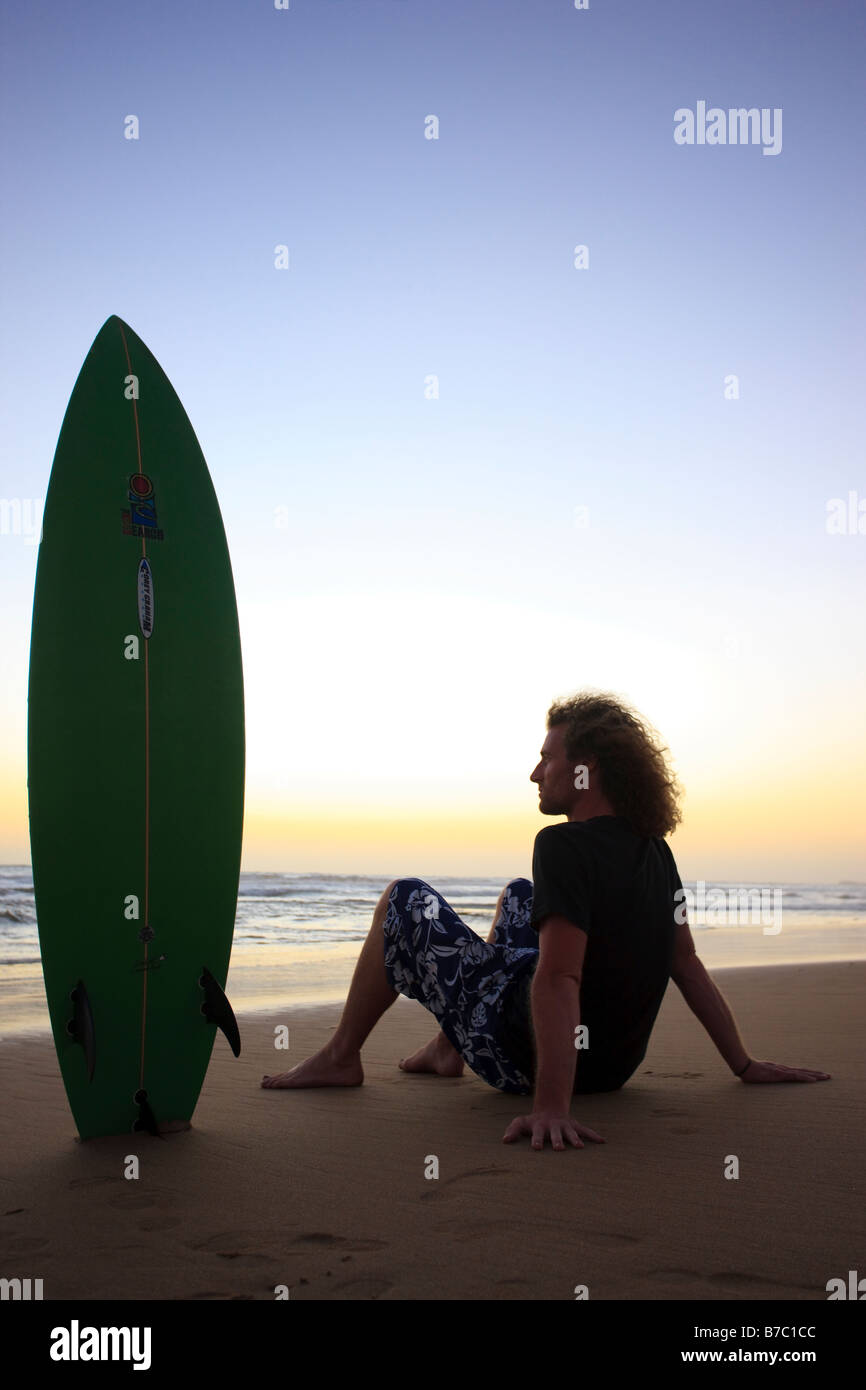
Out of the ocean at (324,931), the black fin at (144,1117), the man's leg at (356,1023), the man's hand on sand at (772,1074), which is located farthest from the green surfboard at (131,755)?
the ocean at (324,931)

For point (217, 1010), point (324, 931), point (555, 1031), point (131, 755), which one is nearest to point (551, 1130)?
point (555, 1031)

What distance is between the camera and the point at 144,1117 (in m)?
2.89

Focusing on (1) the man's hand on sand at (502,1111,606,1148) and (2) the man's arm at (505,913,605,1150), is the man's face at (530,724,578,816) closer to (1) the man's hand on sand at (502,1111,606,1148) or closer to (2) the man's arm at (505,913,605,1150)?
(2) the man's arm at (505,913,605,1150)

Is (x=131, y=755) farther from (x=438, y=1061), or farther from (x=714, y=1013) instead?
(x=714, y=1013)

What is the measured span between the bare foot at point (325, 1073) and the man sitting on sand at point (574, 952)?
0.14 m

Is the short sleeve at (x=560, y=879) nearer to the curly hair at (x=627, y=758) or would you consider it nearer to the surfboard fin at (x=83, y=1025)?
the curly hair at (x=627, y=758)

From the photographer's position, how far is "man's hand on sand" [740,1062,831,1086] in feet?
10.7

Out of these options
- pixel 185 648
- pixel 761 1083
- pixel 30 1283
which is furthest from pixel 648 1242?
pixel 185 648

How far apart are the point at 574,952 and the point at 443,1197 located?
2.14 feet

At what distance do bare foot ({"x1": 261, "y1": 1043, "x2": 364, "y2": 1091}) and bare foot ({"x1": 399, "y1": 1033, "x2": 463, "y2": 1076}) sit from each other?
14.9 inches

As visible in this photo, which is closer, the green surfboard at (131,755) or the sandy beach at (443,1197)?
the sandy beach at (443,1197)

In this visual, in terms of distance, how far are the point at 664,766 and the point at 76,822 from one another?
1736 mm

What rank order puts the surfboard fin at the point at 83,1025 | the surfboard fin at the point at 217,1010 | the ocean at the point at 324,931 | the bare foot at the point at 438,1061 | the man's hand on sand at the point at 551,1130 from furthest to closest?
the ocean at the point at 324,931, the bare foot at the point at 438,1061, the surfboard fin at the point at 217,1010, the surfboard fin at the point at 83,1025, the man's hand on sand at the point at 551,1130

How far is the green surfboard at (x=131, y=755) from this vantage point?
2.93 meters
